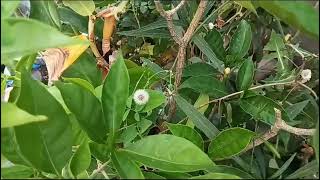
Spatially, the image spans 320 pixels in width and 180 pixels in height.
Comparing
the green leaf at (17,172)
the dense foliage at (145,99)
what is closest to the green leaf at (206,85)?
the dense foliage at (145,99)

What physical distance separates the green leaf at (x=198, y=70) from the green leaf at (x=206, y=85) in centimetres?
2

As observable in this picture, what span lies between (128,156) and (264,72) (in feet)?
2.29

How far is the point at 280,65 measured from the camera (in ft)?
3.14

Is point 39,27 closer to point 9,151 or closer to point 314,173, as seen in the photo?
point 9,151

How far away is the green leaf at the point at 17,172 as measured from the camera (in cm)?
44

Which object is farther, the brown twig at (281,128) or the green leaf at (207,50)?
the green leaf at (207,50)

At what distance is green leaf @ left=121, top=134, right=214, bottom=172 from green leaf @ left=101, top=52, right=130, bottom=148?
0.16ft

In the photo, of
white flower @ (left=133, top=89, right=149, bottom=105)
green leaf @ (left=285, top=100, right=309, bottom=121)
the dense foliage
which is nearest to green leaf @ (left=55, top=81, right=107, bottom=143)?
the dense foliage

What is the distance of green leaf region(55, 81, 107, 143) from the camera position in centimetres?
48

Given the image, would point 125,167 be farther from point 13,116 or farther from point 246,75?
point 246,75

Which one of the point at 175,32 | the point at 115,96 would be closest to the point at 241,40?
the point at 175,32

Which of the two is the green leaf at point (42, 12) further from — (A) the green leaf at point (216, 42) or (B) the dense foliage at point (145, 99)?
(A) the green leaf at point (216, 42)

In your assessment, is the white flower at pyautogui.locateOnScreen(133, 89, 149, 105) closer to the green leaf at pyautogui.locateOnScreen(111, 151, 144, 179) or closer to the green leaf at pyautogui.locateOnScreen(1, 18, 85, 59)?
the green leaf at pyautogui.locateOnScreen(111, 151, 144, 179)

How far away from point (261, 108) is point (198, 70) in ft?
0.39
